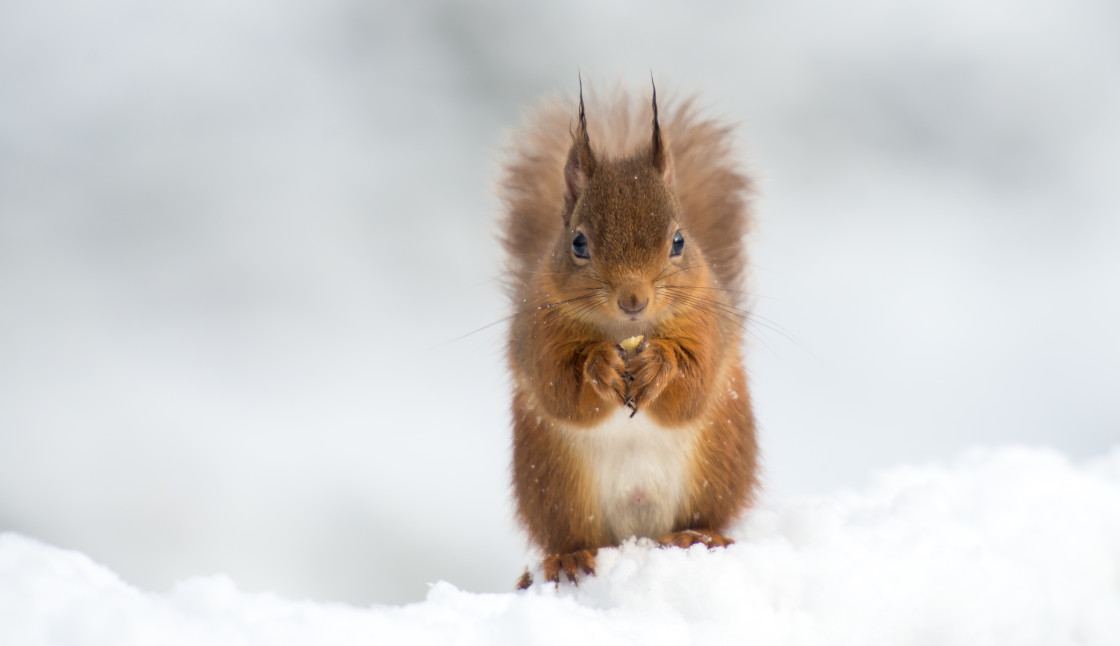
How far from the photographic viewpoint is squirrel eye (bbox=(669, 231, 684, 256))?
4.68ft

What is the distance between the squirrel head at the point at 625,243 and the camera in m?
1.35

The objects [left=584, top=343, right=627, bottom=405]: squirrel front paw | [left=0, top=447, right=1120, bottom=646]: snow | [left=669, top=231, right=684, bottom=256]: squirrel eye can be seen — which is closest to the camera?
[left=0, top=447, right=1120, bottom=646]: snow

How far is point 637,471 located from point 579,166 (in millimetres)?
505

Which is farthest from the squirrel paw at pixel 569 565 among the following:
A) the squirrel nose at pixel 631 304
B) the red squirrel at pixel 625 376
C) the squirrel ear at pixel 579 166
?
the squirrel ear at pixel 579 166

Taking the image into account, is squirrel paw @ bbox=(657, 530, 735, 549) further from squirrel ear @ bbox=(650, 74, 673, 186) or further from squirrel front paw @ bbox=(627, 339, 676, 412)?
squirrel ear @ bbox=(650, 74, 673, 186)

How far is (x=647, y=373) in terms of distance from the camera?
132cm

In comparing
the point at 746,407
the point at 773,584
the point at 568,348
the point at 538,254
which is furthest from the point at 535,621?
the point at 538,254

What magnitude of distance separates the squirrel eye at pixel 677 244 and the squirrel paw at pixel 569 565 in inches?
19.1

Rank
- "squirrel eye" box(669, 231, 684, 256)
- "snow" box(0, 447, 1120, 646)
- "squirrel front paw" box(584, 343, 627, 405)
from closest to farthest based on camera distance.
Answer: "snow" box(0, 447, 1120, 646)
"squirrel front paw" box(584, 343, 627, 405)
"squirrel eye" box(669, 231, 684, 256)

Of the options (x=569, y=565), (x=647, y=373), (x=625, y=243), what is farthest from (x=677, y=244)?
(x=569, y=565)

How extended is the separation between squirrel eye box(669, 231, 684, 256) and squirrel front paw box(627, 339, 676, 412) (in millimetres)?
170

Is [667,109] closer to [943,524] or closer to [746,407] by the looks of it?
[746,407]

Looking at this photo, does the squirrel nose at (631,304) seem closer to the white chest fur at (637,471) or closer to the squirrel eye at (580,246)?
the squirrel eye at (580,246)

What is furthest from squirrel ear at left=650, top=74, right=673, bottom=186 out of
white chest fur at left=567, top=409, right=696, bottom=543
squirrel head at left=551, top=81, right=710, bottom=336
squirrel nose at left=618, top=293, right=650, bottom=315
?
white chest fur at left=567, top=409, right=696, bottom=543
